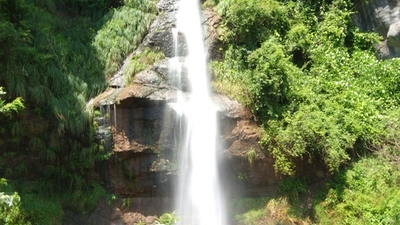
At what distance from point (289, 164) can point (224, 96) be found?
2.62 meters

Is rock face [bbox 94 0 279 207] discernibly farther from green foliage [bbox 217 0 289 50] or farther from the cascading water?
green foliage [bbox 217 0 289 50]

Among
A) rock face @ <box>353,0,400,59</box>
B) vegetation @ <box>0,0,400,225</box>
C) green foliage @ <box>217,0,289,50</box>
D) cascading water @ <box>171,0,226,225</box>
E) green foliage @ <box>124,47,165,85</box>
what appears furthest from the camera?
rock face @ <box>353,0,400,59</box>

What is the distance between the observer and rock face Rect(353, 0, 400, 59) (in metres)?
14.4

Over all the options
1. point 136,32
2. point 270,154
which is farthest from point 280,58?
point 136,32

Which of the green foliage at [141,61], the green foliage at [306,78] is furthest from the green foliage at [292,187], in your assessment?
the green foliage at [141,61]

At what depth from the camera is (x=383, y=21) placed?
1475 centimetres

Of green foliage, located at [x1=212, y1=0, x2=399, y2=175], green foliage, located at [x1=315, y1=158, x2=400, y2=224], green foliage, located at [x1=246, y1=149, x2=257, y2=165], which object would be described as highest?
green foliage, located at [x1=212, y1=0, x2=399, y2=175]

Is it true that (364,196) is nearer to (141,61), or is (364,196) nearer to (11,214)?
(141,61)

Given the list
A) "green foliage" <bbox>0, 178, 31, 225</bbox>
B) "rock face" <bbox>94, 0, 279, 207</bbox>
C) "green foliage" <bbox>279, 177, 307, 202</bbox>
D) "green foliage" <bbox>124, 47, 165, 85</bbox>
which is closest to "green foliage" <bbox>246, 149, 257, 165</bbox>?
"rock face" <bbox>94, 0, 279, 207</bbox>

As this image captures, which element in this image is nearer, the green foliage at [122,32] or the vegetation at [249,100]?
the vegetation at [249,100]

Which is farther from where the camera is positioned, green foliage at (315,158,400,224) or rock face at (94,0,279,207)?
rock face at (94,0,279,207)

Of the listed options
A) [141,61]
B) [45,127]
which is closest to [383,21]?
[141,61]

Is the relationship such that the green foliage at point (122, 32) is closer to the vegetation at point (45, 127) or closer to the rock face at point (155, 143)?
the vegetation at point (45, 127)

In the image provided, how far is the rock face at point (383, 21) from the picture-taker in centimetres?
1439
